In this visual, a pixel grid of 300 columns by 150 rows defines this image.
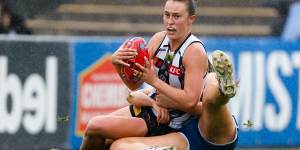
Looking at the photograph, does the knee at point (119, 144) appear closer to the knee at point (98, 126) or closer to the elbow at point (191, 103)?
the knee at point (98, 126)

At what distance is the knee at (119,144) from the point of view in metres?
8.48

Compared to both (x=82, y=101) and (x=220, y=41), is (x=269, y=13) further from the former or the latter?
(x=82, y=101)

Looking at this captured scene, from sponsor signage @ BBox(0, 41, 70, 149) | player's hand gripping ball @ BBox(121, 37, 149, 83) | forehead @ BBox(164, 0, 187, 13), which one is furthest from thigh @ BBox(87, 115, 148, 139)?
sponsor signage @ BBox(0, 41, 70, 149)

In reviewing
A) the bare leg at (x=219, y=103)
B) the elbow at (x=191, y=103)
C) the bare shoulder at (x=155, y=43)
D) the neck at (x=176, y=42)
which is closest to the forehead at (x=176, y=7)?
the neck at (x=176, y=42)

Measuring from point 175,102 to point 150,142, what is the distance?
0.35 m

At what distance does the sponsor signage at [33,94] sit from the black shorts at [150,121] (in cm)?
399

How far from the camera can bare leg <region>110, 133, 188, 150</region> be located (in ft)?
27.7

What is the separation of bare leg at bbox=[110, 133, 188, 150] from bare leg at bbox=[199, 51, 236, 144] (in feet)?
0.62

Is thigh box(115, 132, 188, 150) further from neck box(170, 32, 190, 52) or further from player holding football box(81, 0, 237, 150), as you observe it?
neck box(170, 32, 190, 52)

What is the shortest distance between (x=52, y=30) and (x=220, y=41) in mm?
2885

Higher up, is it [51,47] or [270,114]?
[51,47]

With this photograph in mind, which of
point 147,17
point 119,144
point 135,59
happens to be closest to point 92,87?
point 147,17

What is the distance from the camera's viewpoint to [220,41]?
13.4 metres

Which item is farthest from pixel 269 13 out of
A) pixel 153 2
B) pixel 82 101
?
pixel 82 101
